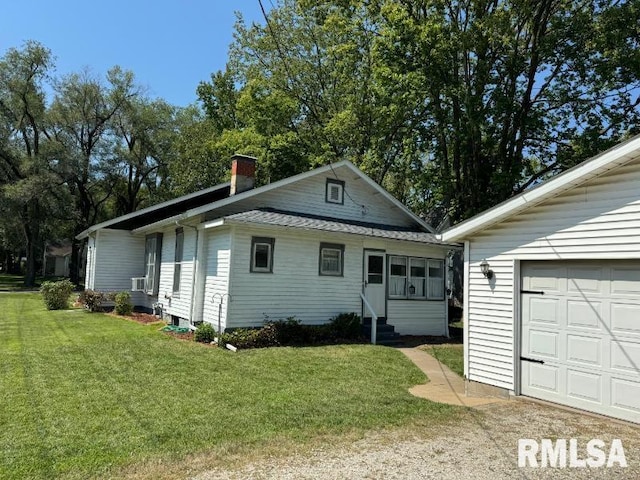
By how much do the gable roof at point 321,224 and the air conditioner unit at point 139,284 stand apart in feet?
24.2

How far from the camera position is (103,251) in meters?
19.7

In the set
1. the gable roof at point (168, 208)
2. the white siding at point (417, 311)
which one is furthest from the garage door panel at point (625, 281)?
the gable roof at point (168, 208)

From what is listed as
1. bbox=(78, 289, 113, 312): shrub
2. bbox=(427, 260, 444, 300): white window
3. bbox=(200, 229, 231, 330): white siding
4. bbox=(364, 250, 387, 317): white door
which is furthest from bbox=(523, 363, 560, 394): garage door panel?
bbox=(78, 289, 113, 312): shrub

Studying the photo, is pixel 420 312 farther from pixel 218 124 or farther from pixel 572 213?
pixel 218 124

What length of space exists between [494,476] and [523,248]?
4259mm

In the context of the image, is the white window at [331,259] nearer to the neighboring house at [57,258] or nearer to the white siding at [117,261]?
the white siding at [117,261]

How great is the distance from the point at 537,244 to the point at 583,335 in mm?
1541

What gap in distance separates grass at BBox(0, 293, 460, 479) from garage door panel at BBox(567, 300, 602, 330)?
2374 millimetres

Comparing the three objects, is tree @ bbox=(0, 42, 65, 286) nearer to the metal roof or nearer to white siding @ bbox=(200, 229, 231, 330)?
white siding @ bbox=(200, 229, 231, 330)

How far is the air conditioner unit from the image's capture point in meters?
18.8

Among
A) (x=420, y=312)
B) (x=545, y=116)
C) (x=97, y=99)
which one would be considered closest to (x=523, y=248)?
(x=420, y=312)

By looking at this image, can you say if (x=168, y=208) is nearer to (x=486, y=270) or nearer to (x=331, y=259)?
(x=331, y=259)

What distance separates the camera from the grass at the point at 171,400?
5.00 meters

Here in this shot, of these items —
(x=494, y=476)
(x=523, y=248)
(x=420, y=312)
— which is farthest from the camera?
(x=420, y=312)
